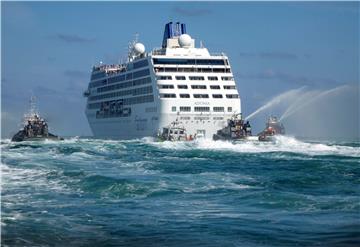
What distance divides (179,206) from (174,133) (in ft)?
171

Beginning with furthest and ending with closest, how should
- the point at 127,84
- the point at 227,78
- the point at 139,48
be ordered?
the point at 139,48, the point at 127,84, the point at 227,78

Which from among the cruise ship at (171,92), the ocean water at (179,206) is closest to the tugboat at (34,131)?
the cruise ship at (171,92)

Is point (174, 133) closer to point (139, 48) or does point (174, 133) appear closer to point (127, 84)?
point (127, 84)

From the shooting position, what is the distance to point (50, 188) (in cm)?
2511

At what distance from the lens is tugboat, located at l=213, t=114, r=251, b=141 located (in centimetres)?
7225

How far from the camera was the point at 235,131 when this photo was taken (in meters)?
72.4

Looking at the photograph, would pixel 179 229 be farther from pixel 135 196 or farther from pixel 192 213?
pixel 135 196

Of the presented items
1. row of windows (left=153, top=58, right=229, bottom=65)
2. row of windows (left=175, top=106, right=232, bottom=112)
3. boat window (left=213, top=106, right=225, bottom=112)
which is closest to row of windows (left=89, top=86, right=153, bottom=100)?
row of windows (left=153, top=58, right=229, bottom=65)

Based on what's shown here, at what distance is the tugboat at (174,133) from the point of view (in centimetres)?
7238

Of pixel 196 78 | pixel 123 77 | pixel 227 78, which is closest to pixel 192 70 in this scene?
pixel 196 78

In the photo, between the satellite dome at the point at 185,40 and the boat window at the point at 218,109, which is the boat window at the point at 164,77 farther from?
the satellite dome at the point at 185,40

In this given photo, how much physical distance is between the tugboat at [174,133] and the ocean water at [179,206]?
36.3m

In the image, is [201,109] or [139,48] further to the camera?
[139,48]

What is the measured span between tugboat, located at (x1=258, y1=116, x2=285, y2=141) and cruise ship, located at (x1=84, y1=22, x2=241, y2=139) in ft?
13.7
